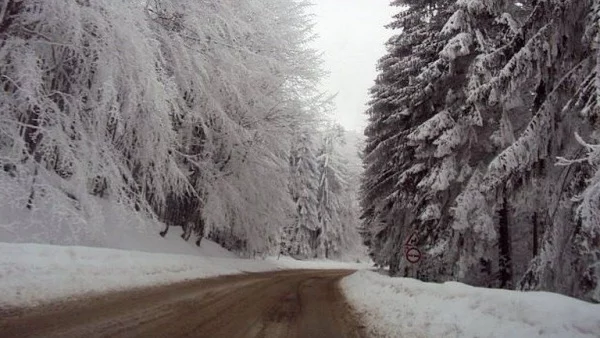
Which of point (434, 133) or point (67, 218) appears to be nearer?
point (67, 218)

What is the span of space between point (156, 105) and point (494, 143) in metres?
9.46

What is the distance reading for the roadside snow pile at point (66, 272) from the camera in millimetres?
7633

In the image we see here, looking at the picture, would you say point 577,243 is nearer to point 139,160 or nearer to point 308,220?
point 139,160

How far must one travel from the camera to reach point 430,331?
22.7ft

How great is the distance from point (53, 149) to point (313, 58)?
15.6 meters

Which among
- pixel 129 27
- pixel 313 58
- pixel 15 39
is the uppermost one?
pixel 313 58

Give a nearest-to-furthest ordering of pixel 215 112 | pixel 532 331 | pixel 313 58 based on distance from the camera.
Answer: pixel 532 331, pixel 215 112, pixel 313 58

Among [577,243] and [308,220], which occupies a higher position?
[308,220]

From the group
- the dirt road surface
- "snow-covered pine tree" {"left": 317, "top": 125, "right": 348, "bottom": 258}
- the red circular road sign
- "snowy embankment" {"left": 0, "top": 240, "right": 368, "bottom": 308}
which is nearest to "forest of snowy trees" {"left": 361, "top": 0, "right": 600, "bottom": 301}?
the red circular road sign

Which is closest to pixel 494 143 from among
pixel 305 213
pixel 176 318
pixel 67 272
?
pixel 176 318

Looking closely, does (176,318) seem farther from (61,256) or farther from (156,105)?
(156,105)

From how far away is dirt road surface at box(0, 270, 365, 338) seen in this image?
227 inches

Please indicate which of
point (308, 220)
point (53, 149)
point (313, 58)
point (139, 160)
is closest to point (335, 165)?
point (308, 220)

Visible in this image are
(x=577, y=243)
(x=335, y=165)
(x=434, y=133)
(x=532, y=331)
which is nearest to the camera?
(x=532, y=331)
